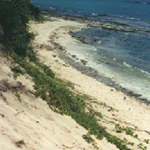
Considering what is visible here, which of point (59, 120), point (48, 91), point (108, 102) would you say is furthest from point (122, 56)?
point (59, 120)

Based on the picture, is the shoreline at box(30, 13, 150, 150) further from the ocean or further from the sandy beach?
the ocean

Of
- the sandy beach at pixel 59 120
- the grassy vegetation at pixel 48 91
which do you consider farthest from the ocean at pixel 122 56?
the grassy vegetation at pixel 48 91

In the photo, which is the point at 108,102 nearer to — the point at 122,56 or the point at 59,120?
the point at 59,120

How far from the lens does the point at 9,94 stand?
8.58 metres

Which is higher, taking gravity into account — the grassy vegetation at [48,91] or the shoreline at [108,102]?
the grassy vegetation at [48,91]

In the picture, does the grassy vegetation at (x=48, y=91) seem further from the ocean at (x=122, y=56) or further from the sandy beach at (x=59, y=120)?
the ocean at (x=122, y=56)

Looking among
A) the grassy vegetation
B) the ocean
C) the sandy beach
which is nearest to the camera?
the sandy beach

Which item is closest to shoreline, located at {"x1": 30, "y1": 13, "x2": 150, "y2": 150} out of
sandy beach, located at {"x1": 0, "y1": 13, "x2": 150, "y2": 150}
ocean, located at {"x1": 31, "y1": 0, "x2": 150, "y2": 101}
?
sandy beach, located at {"x1": 0, "y1": 13, "x2": 150, "y2": 150}

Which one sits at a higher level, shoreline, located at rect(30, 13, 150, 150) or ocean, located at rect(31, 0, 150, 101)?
ocean, located at rect(31, 0, 150, 101)

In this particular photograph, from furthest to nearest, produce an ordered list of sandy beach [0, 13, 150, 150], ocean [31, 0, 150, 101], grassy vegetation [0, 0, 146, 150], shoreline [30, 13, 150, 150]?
ocean [31, 0, 150, 101] < shoreline [30, 13, 150, 150] < grassy vegetation [0, 0, 146, 150] < sandy beach [0, 13, 150, 150]

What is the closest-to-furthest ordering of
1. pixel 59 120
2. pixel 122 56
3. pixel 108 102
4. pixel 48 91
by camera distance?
pixel 59 120 < pixel 48 91 < pixel 108 102 < pixel 122 56

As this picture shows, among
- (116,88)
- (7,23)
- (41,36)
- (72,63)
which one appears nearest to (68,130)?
(7,23)

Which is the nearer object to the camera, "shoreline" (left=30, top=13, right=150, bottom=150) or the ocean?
"shoreline" (left=30, top=13, right=150, bottom=150)

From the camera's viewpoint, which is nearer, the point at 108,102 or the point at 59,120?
the point at 59,120
